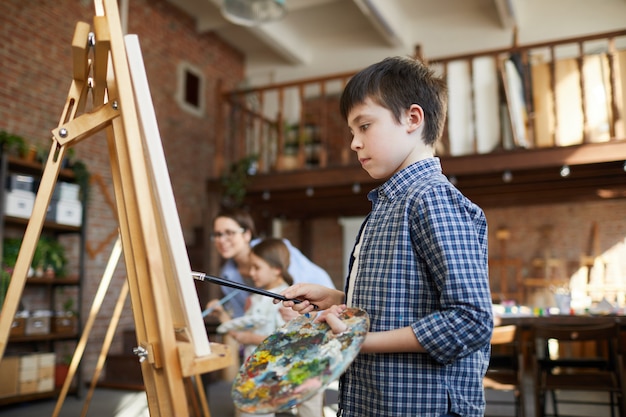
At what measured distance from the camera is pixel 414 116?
Answer: 1176 mm

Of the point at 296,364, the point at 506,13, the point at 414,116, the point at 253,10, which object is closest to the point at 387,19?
the point at 506,13

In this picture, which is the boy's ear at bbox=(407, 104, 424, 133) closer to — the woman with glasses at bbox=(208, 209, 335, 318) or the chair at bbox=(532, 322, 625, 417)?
the woman with glasses at bbox=(208, 209, 335, 318)

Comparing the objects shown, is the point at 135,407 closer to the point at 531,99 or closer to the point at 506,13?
the point at 531,99

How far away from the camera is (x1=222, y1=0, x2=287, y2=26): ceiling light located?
496 cm

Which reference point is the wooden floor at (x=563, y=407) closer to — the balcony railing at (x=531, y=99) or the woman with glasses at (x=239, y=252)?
the woman with glasses at (x=239, y=252)

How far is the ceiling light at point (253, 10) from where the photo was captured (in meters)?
4.96

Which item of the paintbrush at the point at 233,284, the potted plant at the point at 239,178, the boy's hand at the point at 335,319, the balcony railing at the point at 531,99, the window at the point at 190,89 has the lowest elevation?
the boy's hand at the point at 335,319

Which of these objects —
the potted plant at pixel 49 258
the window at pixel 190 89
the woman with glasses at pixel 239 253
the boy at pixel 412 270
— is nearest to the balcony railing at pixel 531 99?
the window at pixel 190 89

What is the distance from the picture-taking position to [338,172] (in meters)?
6.25

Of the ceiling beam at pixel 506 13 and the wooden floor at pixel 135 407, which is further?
the ceiling beam at pixel 506 13

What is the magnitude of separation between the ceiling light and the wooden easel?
3.77m

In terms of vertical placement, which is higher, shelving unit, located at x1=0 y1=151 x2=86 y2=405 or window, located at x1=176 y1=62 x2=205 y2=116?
window, located at x1=176 y1=62 x2=205 y2=116

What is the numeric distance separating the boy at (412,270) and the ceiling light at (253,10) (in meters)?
4.10

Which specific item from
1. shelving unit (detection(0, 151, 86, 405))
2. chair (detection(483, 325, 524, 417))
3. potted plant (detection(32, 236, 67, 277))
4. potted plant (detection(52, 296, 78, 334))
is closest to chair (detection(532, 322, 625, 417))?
chair (detection(483, 325, 524, 417))
